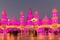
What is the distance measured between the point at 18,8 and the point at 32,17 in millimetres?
204

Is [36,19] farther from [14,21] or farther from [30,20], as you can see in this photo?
[14,21]

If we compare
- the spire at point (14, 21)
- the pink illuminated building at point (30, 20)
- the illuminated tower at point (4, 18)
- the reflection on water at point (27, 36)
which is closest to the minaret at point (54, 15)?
the pink illuminated building at point (30, 20)

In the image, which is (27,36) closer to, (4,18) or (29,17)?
(29,17)

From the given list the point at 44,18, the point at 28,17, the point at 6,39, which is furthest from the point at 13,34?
the point at 44,18

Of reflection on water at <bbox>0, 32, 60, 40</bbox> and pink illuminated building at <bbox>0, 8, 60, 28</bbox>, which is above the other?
pink illuminated building at <bbox>0, 8, 60, 28</bbox>

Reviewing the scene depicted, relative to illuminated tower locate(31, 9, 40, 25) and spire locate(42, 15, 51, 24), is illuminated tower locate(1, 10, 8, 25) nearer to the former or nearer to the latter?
illuminated tower locate(31, 9, 40, 25)

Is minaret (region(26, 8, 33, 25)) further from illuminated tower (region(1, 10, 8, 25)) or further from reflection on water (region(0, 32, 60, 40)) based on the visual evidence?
illuminated tower (region(1, 10, 8, 25))

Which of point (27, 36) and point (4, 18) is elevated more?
point (4, 18)

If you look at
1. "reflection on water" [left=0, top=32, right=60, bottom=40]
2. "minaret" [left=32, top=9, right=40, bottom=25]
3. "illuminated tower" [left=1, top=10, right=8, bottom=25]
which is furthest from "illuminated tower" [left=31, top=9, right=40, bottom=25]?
"illuminated tower" [left=1, top=10, right=8, bottom=25]

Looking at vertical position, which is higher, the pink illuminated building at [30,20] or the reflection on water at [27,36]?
the pink illuminated building at [30,20]

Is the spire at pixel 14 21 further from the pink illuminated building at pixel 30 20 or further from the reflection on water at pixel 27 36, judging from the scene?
the reflection on water at pixel 27 36

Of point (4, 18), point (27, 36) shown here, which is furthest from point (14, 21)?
point (27, 36)

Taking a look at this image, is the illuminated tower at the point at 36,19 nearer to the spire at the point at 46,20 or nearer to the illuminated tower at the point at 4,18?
the spire at the point at 46,20

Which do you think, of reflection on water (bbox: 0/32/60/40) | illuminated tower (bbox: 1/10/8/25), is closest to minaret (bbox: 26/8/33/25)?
reflection on water (bbox: 0/32/60/40)
